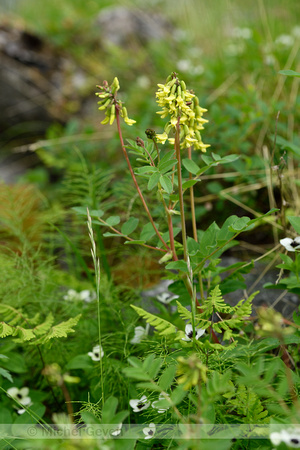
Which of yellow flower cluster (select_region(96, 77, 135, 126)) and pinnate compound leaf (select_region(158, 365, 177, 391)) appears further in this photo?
yellow flower cluster (select_region(96, 77, 135, 126))

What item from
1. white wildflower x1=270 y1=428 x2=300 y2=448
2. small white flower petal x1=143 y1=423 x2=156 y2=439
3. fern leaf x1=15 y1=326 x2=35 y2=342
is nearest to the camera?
white wildflower x1=270 y1=428 x2=300 y2=448

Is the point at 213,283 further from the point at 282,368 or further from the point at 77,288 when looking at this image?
the point at 77,288

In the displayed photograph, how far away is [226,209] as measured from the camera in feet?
6.37

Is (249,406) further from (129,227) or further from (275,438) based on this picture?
(129,227)

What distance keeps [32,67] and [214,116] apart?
2.23 m

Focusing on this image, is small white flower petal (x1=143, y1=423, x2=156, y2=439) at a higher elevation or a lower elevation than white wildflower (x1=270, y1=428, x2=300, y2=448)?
lower

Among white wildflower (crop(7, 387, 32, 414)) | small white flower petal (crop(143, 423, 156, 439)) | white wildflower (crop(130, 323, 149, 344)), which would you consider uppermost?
white wildflower (crop(130, 323, 149, 344))

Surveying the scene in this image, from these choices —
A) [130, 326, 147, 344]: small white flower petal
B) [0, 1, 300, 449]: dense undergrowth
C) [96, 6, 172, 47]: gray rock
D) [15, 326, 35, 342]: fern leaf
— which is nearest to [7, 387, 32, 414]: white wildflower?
[0, 1, 300, 449]: dense undergrowth

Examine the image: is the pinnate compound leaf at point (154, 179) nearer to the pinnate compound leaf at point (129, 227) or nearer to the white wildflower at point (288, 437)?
the pinnate compound leaf at point (129, 227)

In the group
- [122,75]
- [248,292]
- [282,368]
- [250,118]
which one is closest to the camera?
[282,368]

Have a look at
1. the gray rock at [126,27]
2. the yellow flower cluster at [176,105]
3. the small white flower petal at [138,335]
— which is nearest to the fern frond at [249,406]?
the small white flower petal at [138,335]

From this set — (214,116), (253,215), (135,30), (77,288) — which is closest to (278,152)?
(253,215)

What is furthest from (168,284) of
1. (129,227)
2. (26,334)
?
(26,334)

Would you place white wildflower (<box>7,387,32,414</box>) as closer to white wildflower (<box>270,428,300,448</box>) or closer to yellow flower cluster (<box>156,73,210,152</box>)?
white wildflower (<box>270,428,300,448</box>)
